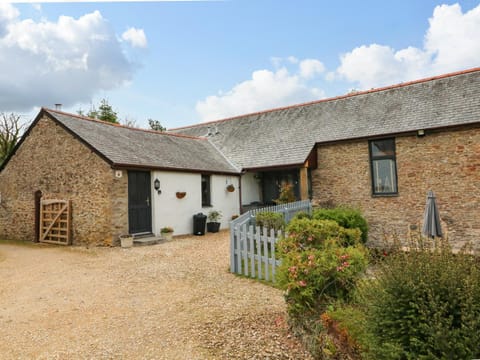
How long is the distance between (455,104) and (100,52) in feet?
44.1

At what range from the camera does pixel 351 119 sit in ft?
46.4

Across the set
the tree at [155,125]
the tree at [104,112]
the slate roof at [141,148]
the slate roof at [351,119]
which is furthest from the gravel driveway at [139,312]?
the tree at [155,125]

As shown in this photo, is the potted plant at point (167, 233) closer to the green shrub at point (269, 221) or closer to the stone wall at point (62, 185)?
the stone wall at point (62, 185)

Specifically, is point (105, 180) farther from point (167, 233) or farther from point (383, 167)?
point (383, 167)

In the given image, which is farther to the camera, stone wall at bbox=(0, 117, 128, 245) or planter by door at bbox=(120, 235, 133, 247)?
stone wall at bbox=(0, 117, 128, 245)

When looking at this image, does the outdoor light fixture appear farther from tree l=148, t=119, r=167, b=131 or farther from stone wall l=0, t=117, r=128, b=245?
tree l=148, t=119, r=167, b=131

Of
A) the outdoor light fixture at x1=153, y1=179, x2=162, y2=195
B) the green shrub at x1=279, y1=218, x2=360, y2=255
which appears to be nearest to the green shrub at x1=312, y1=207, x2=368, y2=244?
the green shrub at x1=279, y1=218, x2=360, y2=255

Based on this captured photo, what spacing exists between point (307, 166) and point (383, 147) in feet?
10.3

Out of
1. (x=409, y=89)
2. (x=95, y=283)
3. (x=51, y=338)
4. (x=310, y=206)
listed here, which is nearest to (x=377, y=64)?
(x=409, y=89)

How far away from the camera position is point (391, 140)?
12414 millimetres

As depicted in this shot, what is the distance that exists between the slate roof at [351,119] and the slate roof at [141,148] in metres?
1.81

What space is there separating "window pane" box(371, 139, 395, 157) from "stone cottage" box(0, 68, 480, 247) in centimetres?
4

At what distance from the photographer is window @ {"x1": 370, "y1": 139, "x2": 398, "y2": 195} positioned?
40.5 feet

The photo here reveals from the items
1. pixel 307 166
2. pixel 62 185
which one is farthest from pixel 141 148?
pixel 307 166
